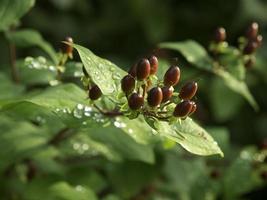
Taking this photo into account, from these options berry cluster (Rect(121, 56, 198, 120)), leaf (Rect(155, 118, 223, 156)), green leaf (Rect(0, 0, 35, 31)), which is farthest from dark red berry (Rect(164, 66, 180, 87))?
green leaf (Rect(0, 0, 35, 31))

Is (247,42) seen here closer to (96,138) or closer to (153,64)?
(96,138)

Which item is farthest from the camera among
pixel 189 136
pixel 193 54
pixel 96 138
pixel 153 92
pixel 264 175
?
pixel 264 175

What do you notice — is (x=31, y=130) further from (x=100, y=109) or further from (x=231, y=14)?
(x=231, y=14)

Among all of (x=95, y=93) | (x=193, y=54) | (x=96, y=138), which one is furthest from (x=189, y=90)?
(x=193, y=54)

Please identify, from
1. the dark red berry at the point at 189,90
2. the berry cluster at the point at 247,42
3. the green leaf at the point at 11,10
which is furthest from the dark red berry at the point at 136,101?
the berry cluster at the point at 247,42

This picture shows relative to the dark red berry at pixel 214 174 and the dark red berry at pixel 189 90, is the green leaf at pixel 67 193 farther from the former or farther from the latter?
the dark red berry at pixel 189 90

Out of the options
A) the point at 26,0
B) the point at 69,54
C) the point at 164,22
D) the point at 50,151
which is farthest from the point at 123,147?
the point at 164,22
